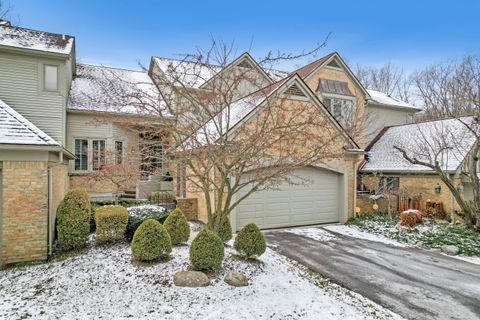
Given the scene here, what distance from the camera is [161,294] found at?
528 cm

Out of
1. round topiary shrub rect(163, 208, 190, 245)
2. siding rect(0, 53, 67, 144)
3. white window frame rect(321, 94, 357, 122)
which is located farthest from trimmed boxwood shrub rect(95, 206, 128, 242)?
white window frame rect(321, 94, 357, 122)

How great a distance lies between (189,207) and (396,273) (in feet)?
25.4

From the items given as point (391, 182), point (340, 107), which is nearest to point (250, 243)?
point (391, 182)

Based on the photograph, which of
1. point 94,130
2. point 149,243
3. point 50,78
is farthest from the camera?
point 94,130

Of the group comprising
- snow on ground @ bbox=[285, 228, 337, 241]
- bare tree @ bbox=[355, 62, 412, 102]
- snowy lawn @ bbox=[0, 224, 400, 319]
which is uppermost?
bare tree @ bbox=[355, 62, 412, 102]

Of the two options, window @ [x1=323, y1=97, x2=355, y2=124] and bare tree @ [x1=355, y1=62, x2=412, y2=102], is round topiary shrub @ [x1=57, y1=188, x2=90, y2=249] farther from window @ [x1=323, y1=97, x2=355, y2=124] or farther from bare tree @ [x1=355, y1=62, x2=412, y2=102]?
bare tree @ [x1=355, y1=62, x2=412, y2=102]

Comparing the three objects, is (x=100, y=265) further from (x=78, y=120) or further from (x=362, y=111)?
(x=362, y=111)

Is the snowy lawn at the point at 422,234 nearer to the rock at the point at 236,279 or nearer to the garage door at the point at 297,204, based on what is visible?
the garage door at the point at 297,204

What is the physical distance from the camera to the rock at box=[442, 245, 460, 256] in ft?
28.5

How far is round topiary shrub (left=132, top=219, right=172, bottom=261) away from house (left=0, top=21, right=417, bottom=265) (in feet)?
4.42

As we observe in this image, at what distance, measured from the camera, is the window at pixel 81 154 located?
15016 mm

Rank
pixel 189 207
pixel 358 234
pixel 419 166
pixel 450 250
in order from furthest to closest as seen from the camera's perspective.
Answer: pixel 419 166 → pixel 189 207 → pixel 358 234 → pixel 450 250

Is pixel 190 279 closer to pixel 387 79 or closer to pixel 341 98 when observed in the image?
→ pixel 341 98

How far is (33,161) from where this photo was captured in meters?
7.02
